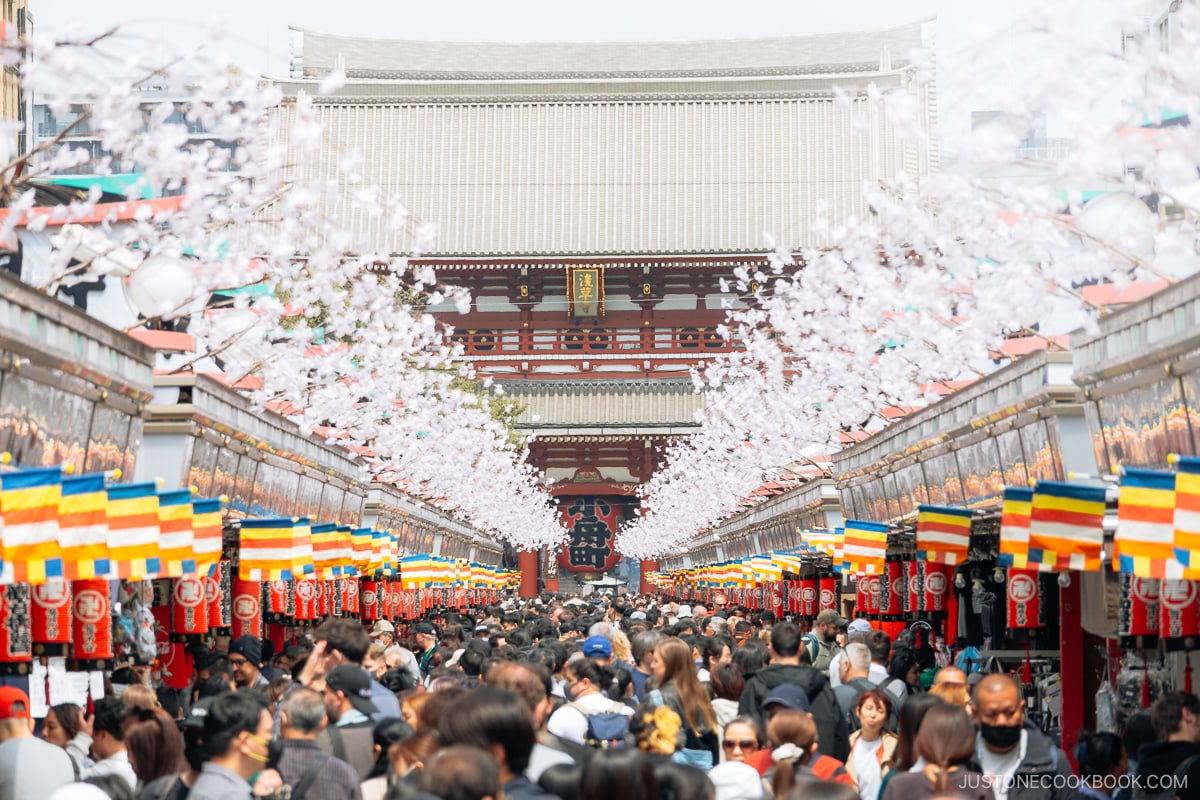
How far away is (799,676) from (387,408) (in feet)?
53.4

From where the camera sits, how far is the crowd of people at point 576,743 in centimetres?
614

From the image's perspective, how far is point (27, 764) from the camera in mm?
8500

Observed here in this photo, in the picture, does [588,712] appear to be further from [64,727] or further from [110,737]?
[64,727]

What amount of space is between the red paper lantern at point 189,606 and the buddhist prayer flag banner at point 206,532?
2.53 metres

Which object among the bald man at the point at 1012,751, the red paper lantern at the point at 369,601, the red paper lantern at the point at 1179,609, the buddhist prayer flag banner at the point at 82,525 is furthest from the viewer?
the red paper lantern at the point at 369,601

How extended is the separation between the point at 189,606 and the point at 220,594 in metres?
1.47

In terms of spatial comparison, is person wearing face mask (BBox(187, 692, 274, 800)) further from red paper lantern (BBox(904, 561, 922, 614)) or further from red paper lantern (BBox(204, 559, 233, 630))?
red paper lantern (BBox(904, 561, 922, 614))

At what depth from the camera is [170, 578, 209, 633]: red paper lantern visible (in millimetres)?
14938

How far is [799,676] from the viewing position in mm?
10695

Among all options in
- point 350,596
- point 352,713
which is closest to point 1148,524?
point 352,713

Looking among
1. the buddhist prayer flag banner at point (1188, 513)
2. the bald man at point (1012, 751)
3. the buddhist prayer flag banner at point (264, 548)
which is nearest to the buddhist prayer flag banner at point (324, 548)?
the buddhist prayer flag banner at point (264, 548)

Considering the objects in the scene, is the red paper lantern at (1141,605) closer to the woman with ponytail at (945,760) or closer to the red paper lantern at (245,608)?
the woman with ponytail at (945,760)

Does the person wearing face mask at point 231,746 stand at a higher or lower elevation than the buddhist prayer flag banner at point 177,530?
lower

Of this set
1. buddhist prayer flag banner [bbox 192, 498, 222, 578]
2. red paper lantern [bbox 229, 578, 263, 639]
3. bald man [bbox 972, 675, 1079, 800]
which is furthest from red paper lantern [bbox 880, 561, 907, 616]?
bald man [bbox 972, 675, 1079, 800]
